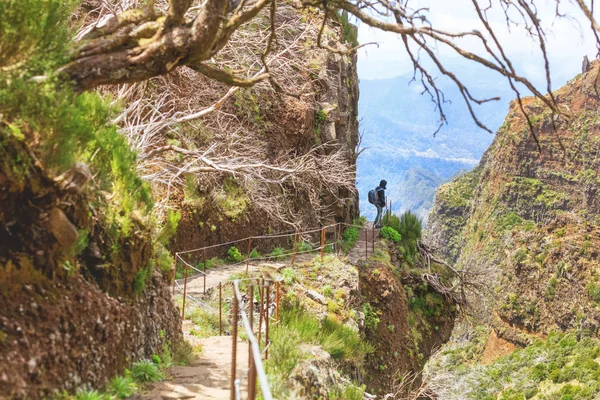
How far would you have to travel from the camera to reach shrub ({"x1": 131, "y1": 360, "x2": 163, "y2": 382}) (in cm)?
555

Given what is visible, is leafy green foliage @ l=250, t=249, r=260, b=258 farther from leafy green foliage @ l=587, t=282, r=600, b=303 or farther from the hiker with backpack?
leafy green foliage @ l=587, t=282, r=600, b=303

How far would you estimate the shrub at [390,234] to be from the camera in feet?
65.6

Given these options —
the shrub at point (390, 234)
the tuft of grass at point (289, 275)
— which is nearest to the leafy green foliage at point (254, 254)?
the tuft of grass at point (289, 275)

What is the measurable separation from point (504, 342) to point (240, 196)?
214 feet

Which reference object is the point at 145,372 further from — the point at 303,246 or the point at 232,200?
the point at 303,246

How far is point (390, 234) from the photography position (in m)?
20.1

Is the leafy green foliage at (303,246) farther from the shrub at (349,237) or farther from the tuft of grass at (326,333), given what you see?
the tuft of grass at (326,333)

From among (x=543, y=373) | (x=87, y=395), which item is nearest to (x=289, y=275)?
(x=87, y=395)

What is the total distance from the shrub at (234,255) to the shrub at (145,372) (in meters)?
9.58

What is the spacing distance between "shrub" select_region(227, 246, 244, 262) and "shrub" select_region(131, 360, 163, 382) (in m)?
9.58

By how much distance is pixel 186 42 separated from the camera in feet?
17.1

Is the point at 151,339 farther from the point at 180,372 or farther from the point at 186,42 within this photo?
the point at 186,42

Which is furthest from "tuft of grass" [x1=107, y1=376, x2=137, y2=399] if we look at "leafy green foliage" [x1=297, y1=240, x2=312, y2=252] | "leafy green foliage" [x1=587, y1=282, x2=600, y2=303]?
"leafy green foliage" [x1=587, y1=282, x2=600, y2=303]

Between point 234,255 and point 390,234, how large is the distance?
6.81m
